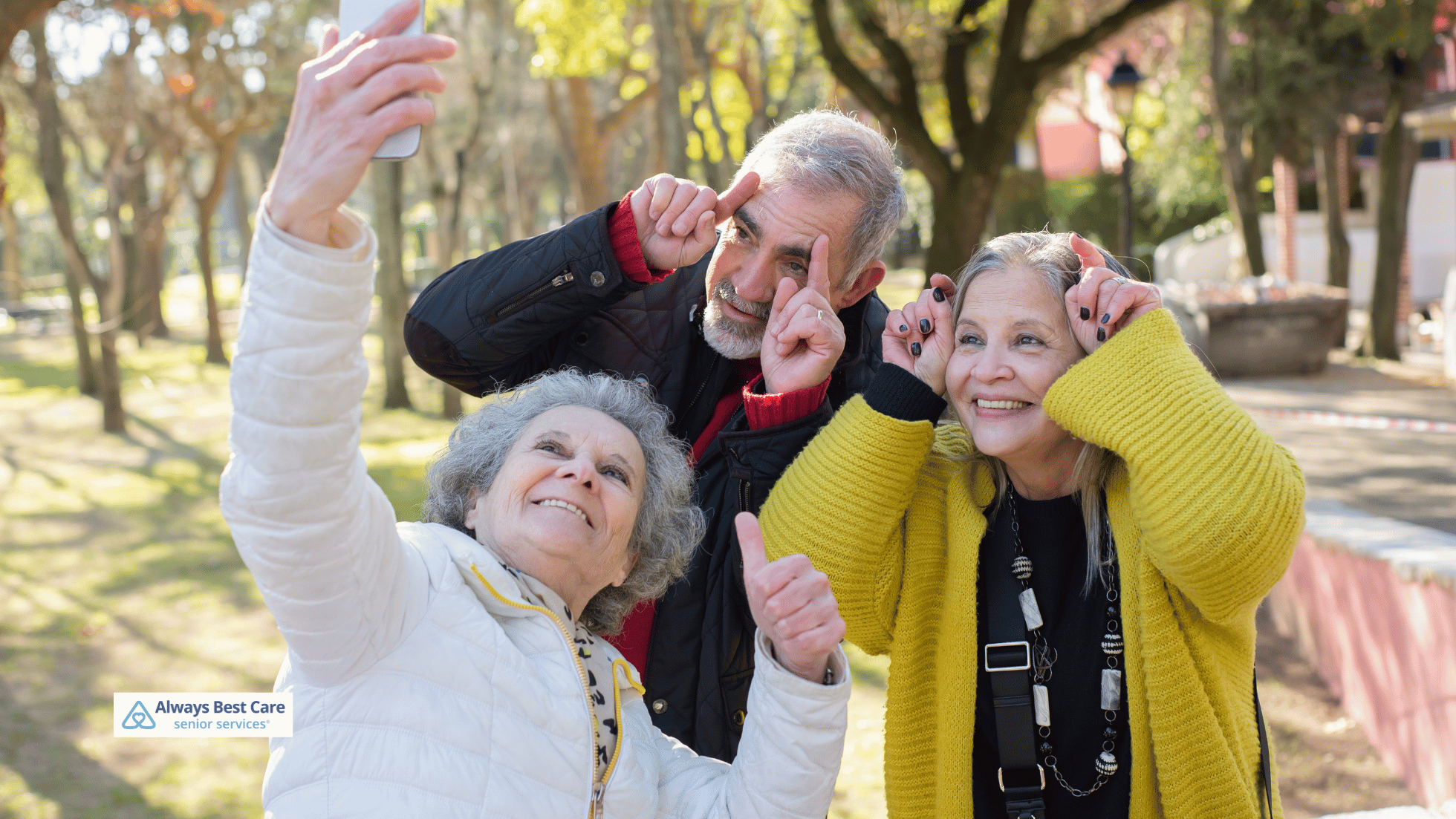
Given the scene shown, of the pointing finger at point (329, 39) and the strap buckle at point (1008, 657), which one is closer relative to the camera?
the pointing finger at point (329, 39)

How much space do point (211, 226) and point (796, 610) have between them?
19990 millimetres

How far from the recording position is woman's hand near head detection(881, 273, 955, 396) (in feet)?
7.88

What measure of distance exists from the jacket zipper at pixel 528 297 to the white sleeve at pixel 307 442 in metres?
1.08

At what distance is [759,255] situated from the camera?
2738 mm

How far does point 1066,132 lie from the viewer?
148ft

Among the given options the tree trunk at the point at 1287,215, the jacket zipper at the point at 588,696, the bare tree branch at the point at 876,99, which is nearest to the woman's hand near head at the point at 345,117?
the jacket zipper at the point at 588,696

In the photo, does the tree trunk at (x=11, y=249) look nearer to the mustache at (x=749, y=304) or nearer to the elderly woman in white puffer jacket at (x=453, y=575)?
the mustache at (x=749, y=304)

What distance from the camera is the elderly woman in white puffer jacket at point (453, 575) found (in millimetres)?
1424

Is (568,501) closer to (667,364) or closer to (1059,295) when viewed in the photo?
(667,364)

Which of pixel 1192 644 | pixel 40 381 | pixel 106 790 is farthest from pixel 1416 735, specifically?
pixel 40 381

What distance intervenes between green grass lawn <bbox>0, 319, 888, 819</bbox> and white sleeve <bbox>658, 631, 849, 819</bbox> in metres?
1.07

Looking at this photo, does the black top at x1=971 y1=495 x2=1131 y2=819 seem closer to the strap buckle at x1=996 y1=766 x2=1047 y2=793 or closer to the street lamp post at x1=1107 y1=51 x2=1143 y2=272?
the strap buckle at x1=996 y1=766 x2=1047 y2=793

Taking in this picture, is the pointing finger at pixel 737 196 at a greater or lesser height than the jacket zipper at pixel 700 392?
greater

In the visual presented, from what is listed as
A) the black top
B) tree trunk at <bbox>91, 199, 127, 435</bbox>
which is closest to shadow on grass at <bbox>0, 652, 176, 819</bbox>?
the black top
